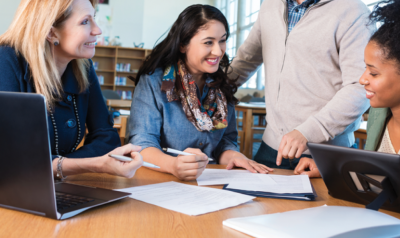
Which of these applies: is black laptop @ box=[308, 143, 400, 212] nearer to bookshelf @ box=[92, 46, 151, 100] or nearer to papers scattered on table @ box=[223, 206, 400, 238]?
papers scattered on table @ box=[223, 206, 400, 238]

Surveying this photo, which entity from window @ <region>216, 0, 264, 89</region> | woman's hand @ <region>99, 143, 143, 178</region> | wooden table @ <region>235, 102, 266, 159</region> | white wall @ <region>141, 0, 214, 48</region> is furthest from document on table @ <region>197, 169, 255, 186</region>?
white wall @ <region>141, 0, 214, 48</region>

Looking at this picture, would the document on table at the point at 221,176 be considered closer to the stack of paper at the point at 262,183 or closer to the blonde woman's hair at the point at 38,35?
the stack of paper at the point at 262,183

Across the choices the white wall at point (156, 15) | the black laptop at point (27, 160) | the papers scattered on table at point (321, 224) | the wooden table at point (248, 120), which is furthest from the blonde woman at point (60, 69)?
the white wall at point (156, 15)

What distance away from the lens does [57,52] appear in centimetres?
121

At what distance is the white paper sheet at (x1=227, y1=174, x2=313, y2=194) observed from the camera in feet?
3.41

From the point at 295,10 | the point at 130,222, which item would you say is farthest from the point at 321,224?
the point at 295,10

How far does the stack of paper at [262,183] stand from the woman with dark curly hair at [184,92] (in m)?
0.19

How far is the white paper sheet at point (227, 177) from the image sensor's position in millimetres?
1141

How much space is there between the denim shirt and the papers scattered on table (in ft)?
2.58

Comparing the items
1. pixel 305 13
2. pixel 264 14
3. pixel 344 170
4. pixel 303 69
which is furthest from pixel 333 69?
pixel 344 170

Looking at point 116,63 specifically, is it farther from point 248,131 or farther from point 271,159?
point 271,159

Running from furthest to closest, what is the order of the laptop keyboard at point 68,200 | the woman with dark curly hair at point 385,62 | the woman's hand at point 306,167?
the woman's hand at point 306,167
the woman with dark curly hair at point 385,62
the laptop keyboard at point 68,200

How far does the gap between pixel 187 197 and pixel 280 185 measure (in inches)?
13.1

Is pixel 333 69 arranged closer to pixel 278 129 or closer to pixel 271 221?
pixel 278 129
